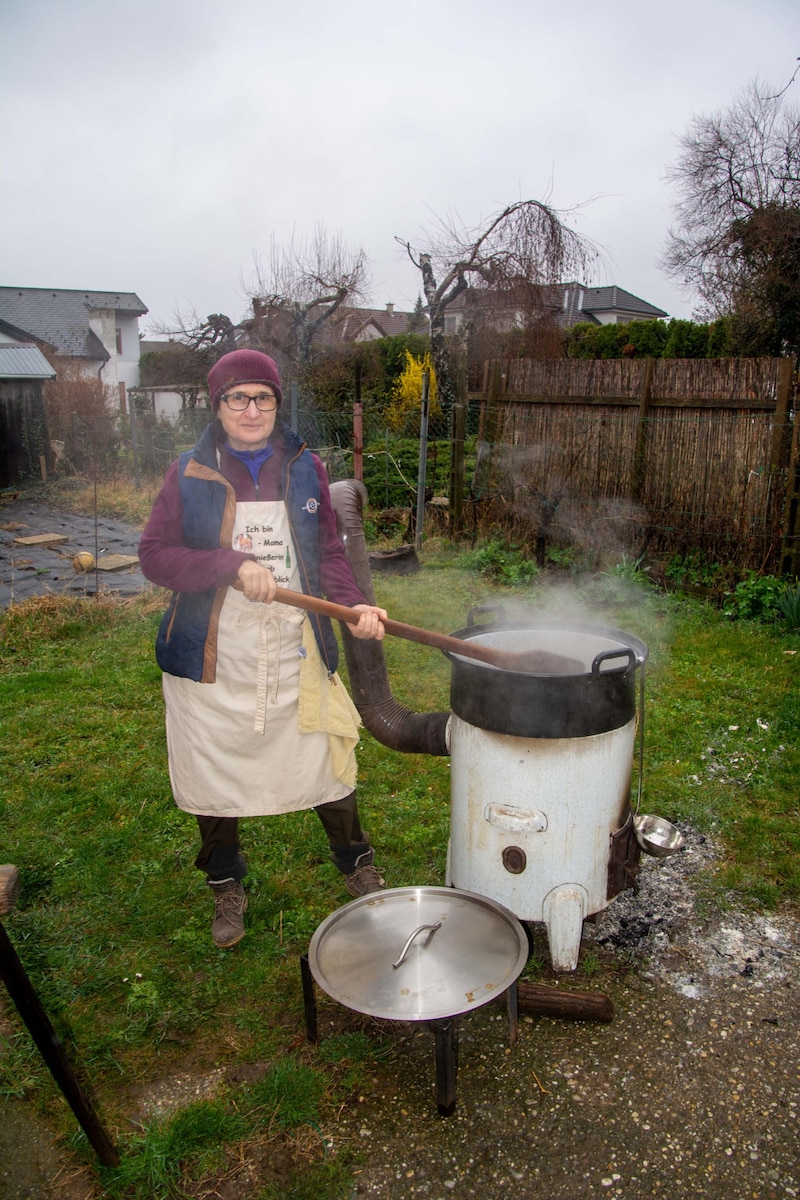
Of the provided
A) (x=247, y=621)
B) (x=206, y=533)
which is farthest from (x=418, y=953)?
(x=206, y=533)

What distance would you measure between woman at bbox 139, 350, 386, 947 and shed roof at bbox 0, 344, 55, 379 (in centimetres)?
1478

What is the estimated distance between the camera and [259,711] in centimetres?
251

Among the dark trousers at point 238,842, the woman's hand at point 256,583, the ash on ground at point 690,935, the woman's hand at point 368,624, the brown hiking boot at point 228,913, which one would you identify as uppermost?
the woman's hand at point 256,583

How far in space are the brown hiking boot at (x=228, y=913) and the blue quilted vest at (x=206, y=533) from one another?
33.3 inches

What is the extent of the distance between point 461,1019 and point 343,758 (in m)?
0.90

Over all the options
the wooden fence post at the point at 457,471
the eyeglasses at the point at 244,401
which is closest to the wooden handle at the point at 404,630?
the eyeglasses at the point at 244,401

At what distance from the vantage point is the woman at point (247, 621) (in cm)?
237

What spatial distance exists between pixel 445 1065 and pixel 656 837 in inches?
44.1

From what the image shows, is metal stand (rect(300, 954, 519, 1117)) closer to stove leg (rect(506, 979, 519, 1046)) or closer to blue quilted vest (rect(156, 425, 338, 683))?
stove leg (rect(506, 979, 519, 1046))

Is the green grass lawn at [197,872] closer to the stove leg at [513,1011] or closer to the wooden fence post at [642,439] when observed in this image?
the stove leg at [513,1011]

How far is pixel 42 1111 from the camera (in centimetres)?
212

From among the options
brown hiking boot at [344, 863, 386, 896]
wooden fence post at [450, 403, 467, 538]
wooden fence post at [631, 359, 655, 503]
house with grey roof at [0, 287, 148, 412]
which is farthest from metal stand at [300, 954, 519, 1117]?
house with grey roof at [0, 287, 148, 412]

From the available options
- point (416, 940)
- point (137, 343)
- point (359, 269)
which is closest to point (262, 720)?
point (416, 940)

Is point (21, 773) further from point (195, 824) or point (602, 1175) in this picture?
point (602, 1175)
